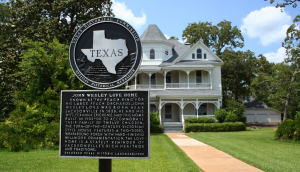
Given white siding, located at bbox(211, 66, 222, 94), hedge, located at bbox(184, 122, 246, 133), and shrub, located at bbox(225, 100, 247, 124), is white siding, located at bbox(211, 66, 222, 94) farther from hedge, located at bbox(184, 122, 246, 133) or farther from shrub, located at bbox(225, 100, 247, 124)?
hedge, located at bbox(184, 122, 246, 133)

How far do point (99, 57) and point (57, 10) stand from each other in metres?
19.7

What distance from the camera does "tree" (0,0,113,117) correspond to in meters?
19.6

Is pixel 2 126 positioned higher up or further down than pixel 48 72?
further down

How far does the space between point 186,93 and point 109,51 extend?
80.4ft

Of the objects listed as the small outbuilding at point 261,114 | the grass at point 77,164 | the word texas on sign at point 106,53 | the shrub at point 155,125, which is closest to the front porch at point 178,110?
the shrub at point 155,125

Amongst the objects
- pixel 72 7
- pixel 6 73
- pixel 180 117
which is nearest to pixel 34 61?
pixel 6 73

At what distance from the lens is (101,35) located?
4.25 metres

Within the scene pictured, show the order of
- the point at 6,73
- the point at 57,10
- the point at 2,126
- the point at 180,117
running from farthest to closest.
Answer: the point at 180,117 < the point at 57,10 < the point at 6,73 < the point at 2,126

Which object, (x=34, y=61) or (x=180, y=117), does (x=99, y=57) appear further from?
(x=180, y=117)

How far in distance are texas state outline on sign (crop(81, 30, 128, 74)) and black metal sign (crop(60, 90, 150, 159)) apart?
0.52 meters

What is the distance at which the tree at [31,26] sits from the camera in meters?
19.6

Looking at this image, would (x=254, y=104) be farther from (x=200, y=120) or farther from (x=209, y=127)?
(x=209, y=127)

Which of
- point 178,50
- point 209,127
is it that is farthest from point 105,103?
point 178,50

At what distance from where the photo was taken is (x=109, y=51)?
4195 millimetres
